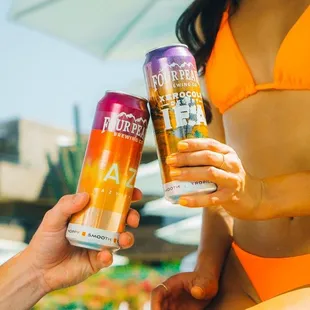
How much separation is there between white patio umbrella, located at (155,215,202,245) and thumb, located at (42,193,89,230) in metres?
2.05

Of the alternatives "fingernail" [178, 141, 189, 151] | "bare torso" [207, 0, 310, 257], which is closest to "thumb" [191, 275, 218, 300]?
"bare torso" [207, 0, 310, 257]

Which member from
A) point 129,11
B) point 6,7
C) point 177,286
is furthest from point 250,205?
point 6,7

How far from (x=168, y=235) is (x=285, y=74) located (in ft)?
6.84

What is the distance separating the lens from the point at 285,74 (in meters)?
1.05

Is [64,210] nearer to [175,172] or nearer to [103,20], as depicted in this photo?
[175,172]

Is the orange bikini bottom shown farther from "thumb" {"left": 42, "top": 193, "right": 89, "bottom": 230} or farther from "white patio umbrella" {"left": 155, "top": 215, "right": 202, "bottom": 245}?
"white patio umbrella" {"left": 155, "top": 215, "right": 202, "bottom": 245}

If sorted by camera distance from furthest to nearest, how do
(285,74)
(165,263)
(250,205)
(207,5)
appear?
(165,263) < (207,5) < (285,74) < (250,205)

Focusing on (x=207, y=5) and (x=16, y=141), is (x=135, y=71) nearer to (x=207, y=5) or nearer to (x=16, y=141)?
(x=16, y=141)

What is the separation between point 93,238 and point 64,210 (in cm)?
9

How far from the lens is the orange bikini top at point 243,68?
104 cm

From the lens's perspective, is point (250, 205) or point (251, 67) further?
point (251, 67)

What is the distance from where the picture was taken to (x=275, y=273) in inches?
41.4

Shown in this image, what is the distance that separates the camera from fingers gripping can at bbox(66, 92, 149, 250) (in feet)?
2.85

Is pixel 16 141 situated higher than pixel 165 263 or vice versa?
pixel 16 141
